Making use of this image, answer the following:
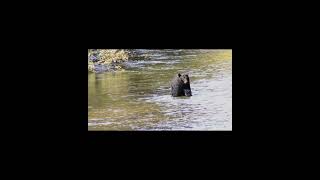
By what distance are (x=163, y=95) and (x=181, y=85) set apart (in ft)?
0.73

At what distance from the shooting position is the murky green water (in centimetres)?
1219

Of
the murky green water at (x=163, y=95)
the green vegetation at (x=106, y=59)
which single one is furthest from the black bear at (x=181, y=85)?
→ the green vegetation at (x=106, y=59)

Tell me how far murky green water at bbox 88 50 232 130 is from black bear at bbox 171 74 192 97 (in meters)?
0.05

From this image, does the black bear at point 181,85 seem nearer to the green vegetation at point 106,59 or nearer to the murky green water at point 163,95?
the murky green water at point 163,95

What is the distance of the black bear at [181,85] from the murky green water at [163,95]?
54 millimetres

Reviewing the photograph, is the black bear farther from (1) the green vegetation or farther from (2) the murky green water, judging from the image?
(1) the green vegetation

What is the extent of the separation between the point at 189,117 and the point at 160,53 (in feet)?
2.42

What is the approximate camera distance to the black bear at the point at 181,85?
12.2m

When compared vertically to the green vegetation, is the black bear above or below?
below

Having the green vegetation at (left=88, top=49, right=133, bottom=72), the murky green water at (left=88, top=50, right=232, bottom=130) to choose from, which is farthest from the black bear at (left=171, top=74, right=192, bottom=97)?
the green vegetation at (left=88, top=49, right=133, bottom=72)

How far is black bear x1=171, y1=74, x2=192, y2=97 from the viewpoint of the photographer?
12.2m

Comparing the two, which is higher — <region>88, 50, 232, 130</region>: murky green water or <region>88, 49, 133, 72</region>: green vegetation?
<region>88, 49, 133, 72</region>: green vegetation
